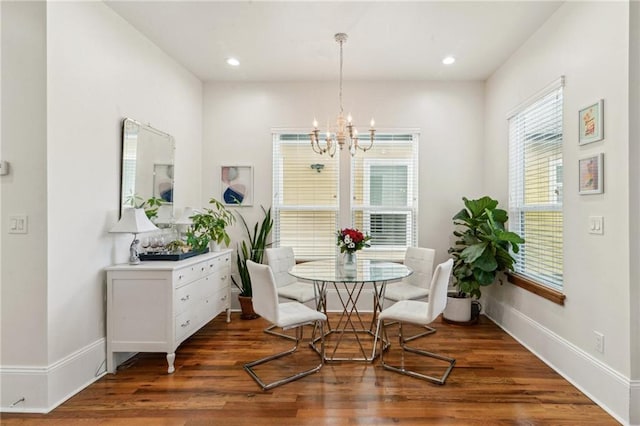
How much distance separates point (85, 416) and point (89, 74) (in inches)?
93.4

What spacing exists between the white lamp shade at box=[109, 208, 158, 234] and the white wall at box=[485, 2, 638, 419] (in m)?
3.33

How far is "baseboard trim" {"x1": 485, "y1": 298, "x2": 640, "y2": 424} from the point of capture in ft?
6.76

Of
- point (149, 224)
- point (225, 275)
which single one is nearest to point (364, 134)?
point (225, 275)

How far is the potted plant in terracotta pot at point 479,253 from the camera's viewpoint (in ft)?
11.0

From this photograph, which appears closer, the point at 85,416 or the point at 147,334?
the point at 85,416

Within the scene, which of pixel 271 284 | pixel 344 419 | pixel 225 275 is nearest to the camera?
pixel 344 419

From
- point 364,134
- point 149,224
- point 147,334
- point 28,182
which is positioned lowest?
point 147,334

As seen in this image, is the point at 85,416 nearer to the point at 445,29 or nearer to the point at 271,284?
the point at 271,284

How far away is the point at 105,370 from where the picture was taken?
2.62 meters

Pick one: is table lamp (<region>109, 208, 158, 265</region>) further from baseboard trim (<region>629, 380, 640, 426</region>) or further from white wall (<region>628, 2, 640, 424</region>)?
baseboard trim (<region>629, 380, 640, 426</region>)

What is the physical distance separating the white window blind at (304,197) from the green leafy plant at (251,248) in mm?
173

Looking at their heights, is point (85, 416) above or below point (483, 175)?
below

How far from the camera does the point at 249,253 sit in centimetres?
427

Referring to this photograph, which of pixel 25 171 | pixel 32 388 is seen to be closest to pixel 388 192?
pixel 25 171
